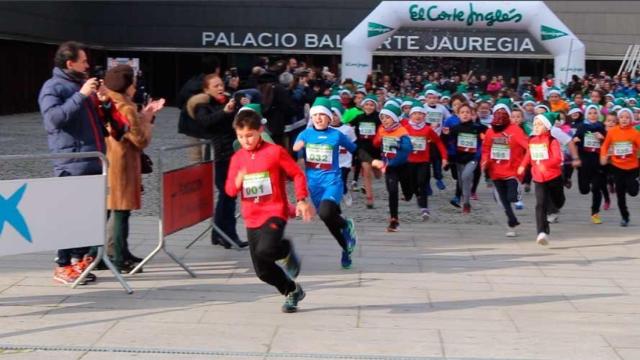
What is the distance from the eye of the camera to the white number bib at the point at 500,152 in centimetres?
1204

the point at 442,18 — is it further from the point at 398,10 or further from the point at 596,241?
the point at 596,241

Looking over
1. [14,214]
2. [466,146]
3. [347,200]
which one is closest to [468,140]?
[466,146]

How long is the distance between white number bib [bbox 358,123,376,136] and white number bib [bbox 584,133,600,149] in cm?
307

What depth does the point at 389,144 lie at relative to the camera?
12.4 metres

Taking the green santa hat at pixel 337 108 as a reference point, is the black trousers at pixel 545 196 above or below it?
below

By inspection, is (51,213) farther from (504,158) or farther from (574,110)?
(574,110)

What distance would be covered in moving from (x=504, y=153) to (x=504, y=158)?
0.06 meters

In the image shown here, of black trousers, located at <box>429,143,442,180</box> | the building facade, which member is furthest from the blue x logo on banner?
the building facade

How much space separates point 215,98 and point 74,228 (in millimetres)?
2866

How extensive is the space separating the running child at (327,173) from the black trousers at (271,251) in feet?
6.08

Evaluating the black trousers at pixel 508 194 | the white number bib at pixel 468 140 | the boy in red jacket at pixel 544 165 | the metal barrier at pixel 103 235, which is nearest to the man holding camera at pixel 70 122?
the metal barrier at pixel 103 235

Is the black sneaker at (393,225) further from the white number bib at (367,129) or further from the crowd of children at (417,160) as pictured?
the white number bib at (367,129)

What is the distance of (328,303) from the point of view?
7684 millimetres

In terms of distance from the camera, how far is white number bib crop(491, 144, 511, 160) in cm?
1204
